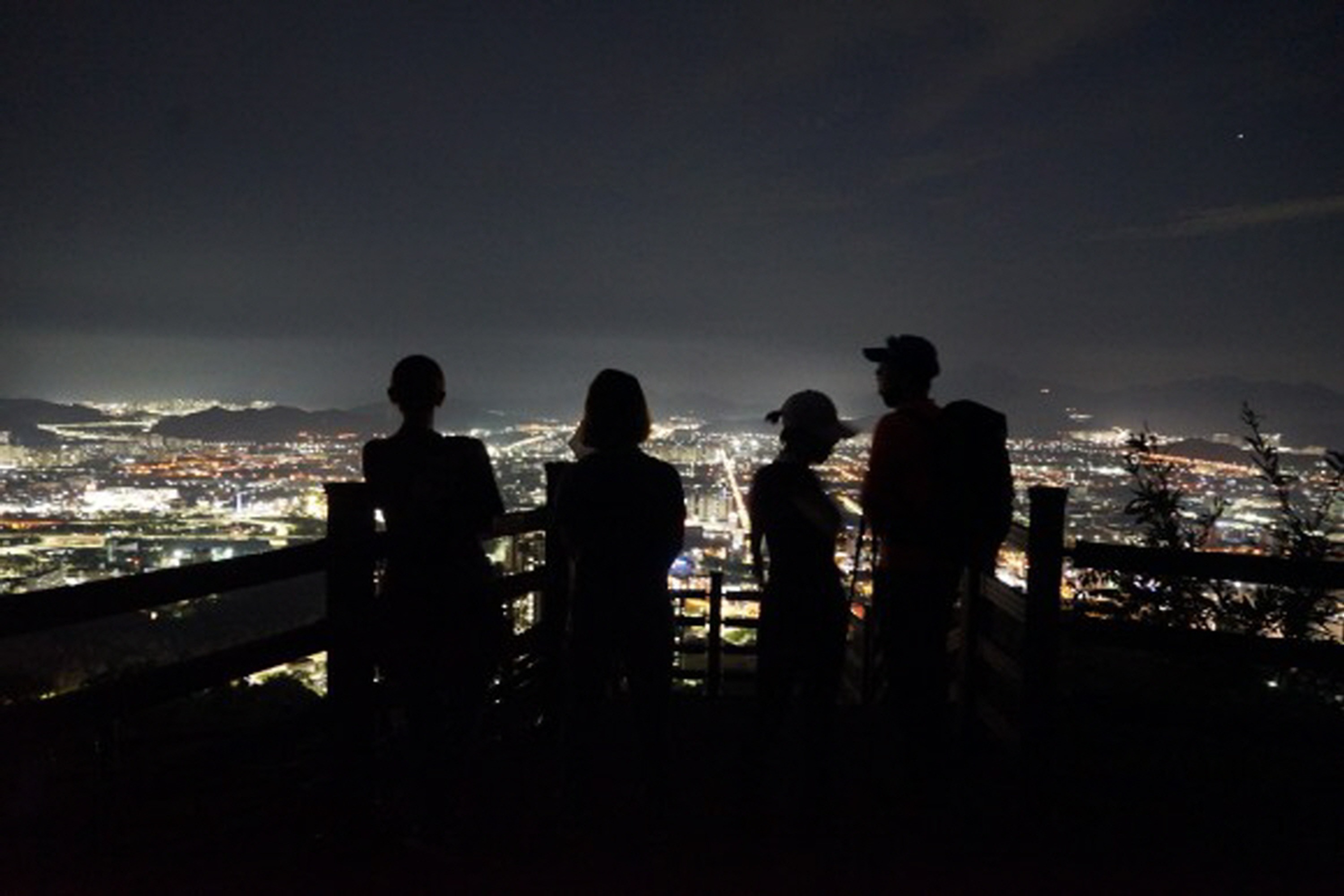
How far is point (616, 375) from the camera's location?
331cm

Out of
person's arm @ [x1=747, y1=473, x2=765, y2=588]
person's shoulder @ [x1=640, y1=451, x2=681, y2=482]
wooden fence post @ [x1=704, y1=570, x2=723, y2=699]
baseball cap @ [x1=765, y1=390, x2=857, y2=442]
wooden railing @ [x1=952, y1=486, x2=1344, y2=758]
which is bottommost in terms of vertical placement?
wooden fence post @ [x1=704, y1=570, x2=723, y2=699]

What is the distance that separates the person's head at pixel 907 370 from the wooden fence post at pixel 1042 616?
1078mm

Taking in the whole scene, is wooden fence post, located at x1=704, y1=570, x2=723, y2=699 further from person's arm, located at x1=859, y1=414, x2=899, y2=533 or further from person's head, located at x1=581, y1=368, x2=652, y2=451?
person's head, located at x1=581, y1=368, x2=652, y2=451

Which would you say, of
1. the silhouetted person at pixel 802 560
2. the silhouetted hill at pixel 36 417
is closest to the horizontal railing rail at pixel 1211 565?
the silhouetted person at pixel 802 560

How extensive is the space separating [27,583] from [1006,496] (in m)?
28.4

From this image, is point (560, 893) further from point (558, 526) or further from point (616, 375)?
point (616, 375)

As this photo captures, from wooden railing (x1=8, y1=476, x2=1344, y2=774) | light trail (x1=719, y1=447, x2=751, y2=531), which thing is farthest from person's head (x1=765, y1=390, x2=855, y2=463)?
light trail (x1=719, y1=447, x2=751, y2=531)

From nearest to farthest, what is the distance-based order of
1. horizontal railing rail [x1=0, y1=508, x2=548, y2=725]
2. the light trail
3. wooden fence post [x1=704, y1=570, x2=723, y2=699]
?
1. horizontal railing rail [x1=0, y1=508, x2=548, y2=725]
2. wooden fence post [x1=704, y1=570, x2=723, y2=699]
3. the light trail

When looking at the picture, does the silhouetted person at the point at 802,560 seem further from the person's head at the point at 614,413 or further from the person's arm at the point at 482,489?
the person's arm at the point at 482,489

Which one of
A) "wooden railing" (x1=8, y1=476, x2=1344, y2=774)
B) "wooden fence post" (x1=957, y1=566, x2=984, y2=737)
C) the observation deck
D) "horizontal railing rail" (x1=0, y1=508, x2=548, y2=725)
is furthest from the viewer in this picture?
Answer: "wooden fence post" (x1=957, y1=566, x2=984, y2=737)

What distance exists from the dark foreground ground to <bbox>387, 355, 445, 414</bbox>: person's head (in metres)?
1.71

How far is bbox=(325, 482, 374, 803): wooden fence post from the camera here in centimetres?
342

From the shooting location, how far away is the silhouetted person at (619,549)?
323 centimetres

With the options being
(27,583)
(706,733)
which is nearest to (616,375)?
(706,733)
